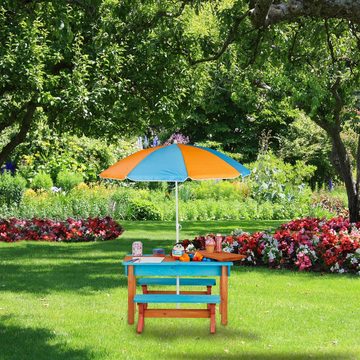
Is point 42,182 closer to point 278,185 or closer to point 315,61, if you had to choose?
point 278,185

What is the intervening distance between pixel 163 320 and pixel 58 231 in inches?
304

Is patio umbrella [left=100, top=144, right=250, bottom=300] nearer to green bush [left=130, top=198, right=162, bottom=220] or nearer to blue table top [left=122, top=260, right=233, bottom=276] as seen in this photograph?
blue table top [left=122, top=260, right=233, bottom=276]

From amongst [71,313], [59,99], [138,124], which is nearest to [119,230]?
[138,124]

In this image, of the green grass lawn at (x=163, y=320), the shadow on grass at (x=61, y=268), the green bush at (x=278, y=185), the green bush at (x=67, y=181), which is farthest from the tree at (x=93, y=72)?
the green bush at (x=278, y=185)

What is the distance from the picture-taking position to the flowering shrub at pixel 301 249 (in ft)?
35.9

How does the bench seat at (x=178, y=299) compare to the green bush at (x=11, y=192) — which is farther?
the green bush at (x=11, y=192)

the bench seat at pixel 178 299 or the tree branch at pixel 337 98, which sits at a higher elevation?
the tree branch at pixel 337 98

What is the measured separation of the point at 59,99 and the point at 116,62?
1.33 m

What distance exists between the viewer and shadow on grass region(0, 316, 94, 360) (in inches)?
243

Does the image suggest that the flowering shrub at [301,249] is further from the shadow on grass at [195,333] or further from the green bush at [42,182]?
the green bush at [42,182]

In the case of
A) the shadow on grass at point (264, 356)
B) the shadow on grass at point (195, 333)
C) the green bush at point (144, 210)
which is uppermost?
the green bush at point (144, 210)

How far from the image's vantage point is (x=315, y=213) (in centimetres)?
1964

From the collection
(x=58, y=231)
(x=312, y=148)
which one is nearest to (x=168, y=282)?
(x=58, y=231)

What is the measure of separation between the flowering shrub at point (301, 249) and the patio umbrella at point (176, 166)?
146 inches
